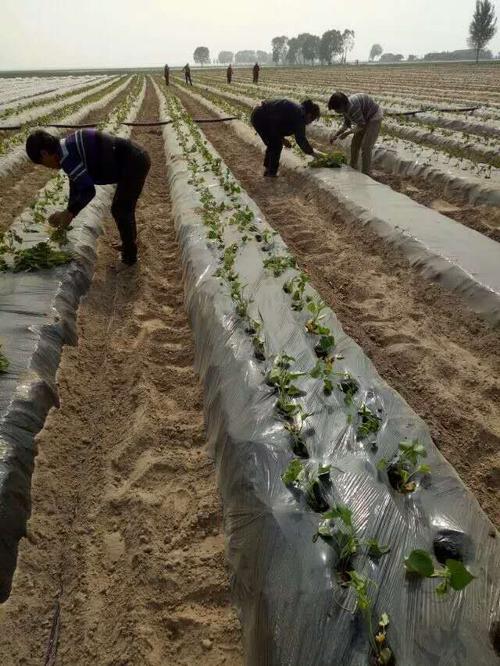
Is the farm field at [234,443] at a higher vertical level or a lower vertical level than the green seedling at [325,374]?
lower

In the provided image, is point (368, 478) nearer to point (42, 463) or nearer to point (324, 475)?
point (324, 475)

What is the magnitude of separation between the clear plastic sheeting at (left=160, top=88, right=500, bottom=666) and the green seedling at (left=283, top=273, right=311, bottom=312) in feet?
1.41

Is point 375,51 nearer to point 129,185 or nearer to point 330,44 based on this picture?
point 330,44

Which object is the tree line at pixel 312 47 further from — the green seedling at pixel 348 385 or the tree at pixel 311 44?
the green seedling at pixel 348 385

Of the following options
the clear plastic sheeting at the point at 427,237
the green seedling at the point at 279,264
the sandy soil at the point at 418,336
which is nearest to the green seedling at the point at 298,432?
the sandy soil at the point at 418,336

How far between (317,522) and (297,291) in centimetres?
218

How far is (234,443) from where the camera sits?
2.61 meters

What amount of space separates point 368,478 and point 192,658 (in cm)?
111

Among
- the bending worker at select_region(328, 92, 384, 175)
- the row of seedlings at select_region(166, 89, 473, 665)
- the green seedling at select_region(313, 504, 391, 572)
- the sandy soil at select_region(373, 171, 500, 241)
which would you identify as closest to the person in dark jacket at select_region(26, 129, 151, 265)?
the row of seedlings at select_region(166, 89, 473, 665)

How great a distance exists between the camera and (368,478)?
218 cm

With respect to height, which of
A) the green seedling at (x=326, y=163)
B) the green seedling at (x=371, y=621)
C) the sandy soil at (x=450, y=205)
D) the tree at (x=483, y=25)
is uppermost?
the tree at (x=483, y=25)

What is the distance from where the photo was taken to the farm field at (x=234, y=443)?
190cm

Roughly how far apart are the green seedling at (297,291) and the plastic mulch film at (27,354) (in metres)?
1.91

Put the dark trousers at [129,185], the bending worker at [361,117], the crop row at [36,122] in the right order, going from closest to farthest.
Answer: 1. the dark trousers at [129,185]
2. the bending worker at [361,117]
3. the crop row at [36,122]
